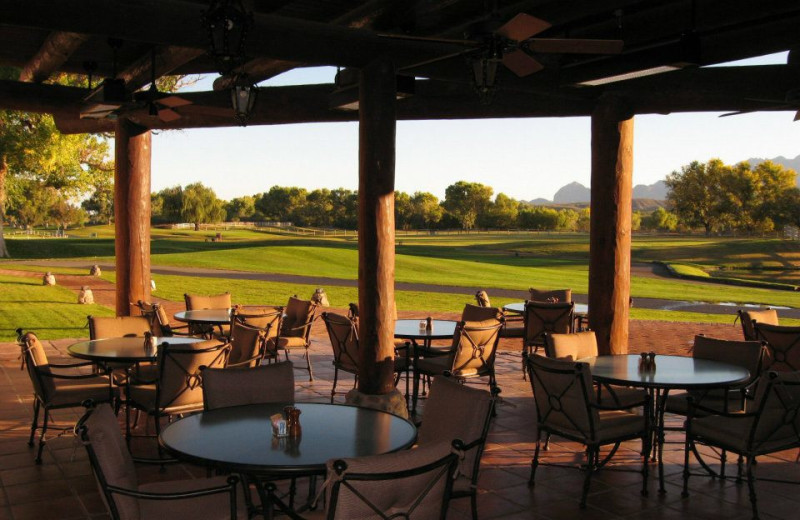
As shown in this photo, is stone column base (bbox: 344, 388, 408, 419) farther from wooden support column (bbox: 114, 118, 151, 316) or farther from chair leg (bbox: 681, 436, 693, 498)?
wooden support column (bbox: 114, 118, 151, 316)

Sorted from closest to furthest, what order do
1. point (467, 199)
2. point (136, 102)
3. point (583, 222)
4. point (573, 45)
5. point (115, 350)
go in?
point (573, 45) → point (115, 350) → point (136, 102) → point (583, 222) → point (467, 199)

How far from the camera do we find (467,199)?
84625 mm

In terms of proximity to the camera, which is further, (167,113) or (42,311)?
(42,311)

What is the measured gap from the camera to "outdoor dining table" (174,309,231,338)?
7.78 meters

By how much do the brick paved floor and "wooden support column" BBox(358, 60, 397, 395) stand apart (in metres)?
1.21

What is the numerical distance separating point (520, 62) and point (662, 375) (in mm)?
2396

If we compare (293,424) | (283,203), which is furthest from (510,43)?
(283,203)

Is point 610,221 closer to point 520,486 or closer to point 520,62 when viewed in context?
point 520,62

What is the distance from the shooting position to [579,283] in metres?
29.7

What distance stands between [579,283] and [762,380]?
25845 millimetres

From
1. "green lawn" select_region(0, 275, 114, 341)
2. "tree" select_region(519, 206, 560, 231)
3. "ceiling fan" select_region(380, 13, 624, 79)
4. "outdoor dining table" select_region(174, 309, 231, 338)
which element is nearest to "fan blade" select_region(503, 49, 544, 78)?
"ceiling fan" select_region(380, 13, 624, 79)

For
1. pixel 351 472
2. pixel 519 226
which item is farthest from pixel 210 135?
pixel 351 472

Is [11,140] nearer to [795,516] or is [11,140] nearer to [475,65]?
[475,65]

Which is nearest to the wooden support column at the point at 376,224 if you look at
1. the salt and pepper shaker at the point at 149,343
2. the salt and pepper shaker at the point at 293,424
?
the salt and pepper shaker at the point at 149,343
